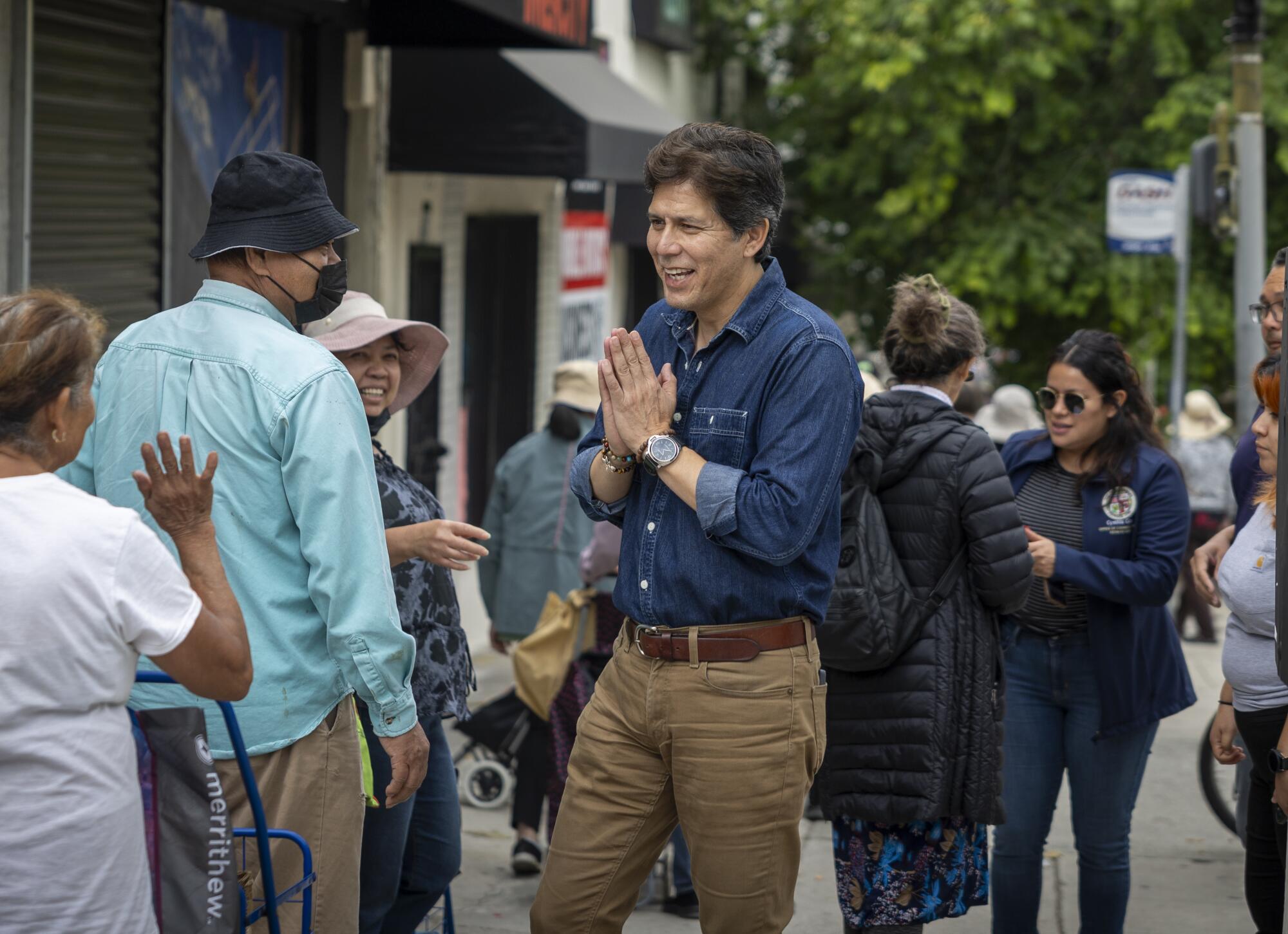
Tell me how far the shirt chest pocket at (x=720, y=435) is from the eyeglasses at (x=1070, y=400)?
1.72 metres

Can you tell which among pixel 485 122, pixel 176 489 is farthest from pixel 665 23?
pixel 176 489

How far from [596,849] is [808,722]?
50 cm

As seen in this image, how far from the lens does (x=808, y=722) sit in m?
3.23

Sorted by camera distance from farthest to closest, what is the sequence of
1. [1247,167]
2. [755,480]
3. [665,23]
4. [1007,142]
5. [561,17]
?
[1007,142] < [665,23] < [1247,167] < [561,17] < [755,480]

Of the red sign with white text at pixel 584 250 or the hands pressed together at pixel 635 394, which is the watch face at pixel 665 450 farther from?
the red sign with white text at pixel 584 250

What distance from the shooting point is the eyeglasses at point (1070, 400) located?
4.64m

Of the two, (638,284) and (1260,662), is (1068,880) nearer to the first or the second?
(1260,662)

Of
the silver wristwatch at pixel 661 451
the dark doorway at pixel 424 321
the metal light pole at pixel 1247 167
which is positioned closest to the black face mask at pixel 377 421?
the silver wristwatch at pixel 661 451

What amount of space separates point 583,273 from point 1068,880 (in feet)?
24.6

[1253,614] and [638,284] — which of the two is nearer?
[1253,614]

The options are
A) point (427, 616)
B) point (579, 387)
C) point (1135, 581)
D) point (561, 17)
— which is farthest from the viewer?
point (561, 17)

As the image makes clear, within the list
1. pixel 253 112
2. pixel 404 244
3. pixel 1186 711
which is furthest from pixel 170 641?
pixel 1186 711

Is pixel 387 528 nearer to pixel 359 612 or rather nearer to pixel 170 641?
pixel 359 612

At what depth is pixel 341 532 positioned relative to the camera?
9.64 feet
